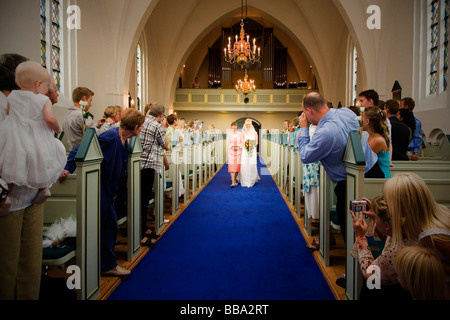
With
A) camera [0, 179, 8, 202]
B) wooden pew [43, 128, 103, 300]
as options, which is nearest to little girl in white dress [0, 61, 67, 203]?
camera [0, 179, 8, 202]

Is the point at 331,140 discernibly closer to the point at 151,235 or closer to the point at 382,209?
the point at 382,209

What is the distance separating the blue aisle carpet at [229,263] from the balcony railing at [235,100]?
14.3m

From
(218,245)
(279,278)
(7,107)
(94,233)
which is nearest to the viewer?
(7,107)

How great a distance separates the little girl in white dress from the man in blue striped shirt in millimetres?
1952

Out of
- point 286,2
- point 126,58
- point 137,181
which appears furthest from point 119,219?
point 286,2

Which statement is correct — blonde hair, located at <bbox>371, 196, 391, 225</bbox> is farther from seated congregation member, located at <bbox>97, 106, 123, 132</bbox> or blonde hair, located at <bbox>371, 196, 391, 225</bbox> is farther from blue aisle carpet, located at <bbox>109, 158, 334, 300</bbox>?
seated congregation member, located at <bbox>97, 106, 123, 132</bbox>

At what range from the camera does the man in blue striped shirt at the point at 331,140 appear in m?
2.79

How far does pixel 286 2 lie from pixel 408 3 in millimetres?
8201

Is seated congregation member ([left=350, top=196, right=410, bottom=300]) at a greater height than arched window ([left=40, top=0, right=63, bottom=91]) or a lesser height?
lesser

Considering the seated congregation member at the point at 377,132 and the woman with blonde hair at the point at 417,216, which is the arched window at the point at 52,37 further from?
the woman with blonde hair at the point at 417,216

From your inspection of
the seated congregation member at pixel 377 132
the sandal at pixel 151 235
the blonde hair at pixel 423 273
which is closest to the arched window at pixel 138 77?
the sandal at pixel 151 235

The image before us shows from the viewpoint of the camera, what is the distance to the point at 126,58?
1123 cm

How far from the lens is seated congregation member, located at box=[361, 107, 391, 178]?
2.82m

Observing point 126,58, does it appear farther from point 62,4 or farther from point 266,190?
point 266,190
